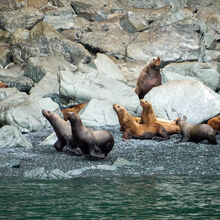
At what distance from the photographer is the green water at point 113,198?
683cm

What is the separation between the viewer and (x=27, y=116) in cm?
1530

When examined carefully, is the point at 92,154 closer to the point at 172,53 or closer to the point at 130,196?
the point at 130,196

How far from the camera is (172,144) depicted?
12805mm

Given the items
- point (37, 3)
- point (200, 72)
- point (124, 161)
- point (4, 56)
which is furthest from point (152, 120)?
point (37, 3)

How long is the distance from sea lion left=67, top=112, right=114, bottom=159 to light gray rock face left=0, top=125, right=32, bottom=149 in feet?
6.69

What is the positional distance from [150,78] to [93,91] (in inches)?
90.4

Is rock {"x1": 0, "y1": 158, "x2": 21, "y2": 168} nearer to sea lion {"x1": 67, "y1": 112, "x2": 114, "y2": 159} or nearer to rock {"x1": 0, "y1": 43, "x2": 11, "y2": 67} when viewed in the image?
sea lion {"x1": 67, "y1": 112, "x2": 114, "y2": 159}

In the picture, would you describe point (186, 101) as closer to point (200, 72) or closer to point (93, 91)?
point (93, 91)

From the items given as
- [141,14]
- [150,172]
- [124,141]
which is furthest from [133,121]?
[141,14]

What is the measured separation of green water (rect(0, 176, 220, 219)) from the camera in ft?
22.4

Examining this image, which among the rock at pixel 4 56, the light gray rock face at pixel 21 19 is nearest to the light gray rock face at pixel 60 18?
the light gray rock face at pixel 21 19

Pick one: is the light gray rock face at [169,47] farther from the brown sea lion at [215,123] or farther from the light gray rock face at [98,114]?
the brown sea lion at [215,123]

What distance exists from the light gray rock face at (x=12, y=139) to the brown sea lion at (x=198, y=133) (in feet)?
12.0

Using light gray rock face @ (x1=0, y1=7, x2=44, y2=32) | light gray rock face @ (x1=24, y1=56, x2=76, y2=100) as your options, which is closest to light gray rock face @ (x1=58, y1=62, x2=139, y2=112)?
light gray rock face @ (x1=24, y1=56, x2=76, y2=100)
